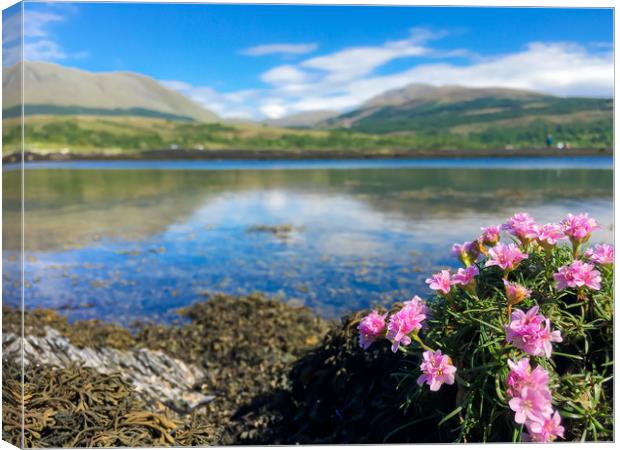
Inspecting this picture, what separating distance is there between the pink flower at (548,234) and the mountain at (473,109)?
100 inches

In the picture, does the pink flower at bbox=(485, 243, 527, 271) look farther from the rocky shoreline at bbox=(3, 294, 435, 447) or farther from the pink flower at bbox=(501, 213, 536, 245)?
the rocky shoreline at bbox=(3, 294, 435, 447)

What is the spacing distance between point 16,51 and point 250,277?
6.61 metres

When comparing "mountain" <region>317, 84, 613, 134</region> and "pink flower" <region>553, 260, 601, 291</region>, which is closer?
"pink flower" <region>553, 260, 601, 291</region>

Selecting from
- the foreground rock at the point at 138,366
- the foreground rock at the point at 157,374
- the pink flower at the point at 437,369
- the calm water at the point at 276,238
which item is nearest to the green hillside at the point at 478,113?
the calm water at the point at 276,238

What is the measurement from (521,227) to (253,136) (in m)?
24.5

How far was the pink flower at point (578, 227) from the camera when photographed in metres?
3.36

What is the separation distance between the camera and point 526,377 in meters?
2.64

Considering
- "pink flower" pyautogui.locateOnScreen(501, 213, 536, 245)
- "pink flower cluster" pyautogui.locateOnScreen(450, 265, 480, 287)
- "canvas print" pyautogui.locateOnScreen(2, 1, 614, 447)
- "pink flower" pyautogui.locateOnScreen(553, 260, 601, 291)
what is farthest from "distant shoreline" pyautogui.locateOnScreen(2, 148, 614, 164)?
"pink flower" pyautogui.locateOnScreen(553, 260, 601, 291)

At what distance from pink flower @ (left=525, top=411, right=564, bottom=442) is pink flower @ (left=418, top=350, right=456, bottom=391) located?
401 millimetres

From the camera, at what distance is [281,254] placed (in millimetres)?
11305

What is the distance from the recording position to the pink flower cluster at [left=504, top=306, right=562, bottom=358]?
8.73ft

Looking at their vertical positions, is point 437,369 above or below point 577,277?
below

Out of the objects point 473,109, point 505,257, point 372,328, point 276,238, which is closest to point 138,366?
point 372,328

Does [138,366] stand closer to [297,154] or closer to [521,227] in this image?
[521,227]
